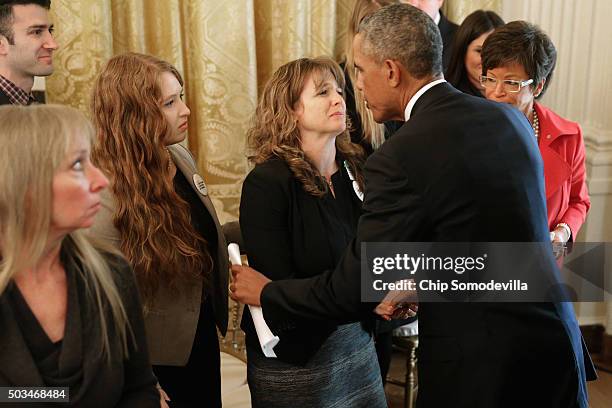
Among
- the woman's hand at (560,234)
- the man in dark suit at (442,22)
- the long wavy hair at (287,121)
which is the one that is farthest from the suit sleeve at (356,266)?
the man in dark suit at (442,22)

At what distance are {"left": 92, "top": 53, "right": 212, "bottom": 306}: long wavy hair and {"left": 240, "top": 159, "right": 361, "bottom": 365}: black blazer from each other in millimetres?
198

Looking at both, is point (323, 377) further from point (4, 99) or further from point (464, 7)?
point (464, 7)

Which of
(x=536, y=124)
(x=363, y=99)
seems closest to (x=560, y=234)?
(x=536, y=124)

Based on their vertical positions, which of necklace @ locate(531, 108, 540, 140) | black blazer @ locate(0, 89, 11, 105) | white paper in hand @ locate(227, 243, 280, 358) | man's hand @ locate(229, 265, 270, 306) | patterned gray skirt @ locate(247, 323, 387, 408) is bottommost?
patterned gray skirt @ locate(247, 323, 387, 408)

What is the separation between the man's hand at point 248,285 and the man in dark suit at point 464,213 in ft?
1.09

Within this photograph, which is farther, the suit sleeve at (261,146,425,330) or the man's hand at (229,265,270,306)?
the man's hand at (229,265,270,306)

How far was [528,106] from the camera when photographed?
2.56 meters

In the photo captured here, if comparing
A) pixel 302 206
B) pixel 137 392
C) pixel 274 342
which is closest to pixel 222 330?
pixel 274 342

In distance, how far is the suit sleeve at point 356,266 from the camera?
5.84 feet

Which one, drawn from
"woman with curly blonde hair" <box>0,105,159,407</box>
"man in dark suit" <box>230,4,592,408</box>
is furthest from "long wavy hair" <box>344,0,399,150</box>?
"woman with curly blonde hair" <box>0,105,159,407</box>

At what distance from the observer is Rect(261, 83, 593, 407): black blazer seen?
1.75 meters

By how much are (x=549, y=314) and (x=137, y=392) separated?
3.41 ft

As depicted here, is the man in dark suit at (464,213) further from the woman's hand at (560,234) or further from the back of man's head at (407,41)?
the woman's hand at (560,234)

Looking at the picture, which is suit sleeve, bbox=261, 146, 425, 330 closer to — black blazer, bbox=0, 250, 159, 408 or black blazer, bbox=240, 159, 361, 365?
black blazer, bbox=240, 159, 361, 365
